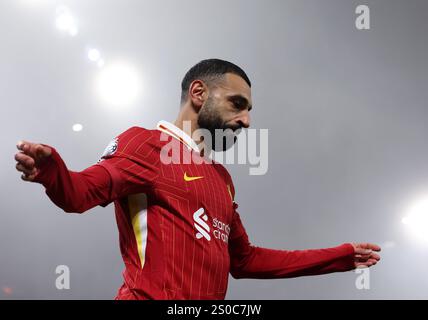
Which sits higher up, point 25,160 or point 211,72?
point 211,72

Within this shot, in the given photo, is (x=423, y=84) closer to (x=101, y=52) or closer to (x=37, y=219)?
(x=101, y=52)

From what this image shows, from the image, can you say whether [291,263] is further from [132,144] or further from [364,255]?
[132,144]

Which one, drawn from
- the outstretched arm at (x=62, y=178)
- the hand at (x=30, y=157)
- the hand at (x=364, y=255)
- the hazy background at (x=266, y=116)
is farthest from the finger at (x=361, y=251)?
the hazy background at (x=266, y=116)

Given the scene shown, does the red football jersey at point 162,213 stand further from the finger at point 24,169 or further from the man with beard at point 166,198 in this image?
the finger at point 24,169

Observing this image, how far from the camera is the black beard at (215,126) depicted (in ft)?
4.32

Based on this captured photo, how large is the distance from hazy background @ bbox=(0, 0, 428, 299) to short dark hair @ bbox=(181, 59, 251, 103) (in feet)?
5.06

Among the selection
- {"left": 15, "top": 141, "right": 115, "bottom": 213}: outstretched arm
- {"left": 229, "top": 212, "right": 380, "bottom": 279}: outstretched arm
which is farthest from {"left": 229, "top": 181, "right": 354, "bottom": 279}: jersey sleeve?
{"left": 15, "top": 141, "right": 115, "bottom": 213}: outstretched arm

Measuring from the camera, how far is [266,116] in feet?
10.1

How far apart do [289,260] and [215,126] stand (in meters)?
0.47

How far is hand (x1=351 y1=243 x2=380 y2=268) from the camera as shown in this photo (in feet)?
4.75

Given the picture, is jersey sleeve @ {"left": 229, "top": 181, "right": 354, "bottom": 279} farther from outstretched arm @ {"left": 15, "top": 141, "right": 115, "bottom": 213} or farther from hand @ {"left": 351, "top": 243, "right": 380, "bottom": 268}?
outstretched arm @ {"left": 15, "top": 141, "right": 115, "bottom": 213}

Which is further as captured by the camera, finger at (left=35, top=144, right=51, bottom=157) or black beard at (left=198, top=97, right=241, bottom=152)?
black beard at (left=198, top=97, right=241, bottom=152)

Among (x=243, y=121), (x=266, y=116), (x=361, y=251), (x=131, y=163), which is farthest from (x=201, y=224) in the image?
(x=266, y=116)

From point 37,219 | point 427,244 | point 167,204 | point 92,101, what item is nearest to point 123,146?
point 167,204
